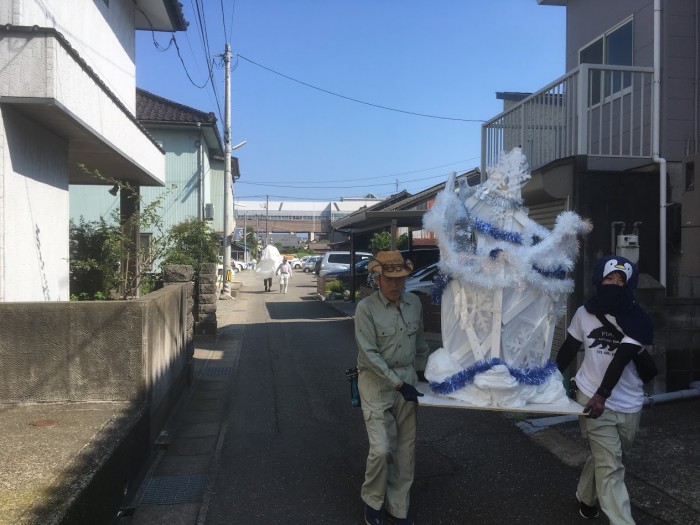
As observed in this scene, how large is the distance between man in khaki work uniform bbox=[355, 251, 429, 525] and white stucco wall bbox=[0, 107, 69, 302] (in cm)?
393

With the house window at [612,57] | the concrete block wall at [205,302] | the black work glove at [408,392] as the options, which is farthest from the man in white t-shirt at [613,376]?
the concrete block wall at [205,302]

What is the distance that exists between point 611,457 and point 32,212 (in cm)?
620

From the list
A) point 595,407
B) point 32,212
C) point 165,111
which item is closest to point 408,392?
point 595,407

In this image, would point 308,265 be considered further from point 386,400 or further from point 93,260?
point 386,400

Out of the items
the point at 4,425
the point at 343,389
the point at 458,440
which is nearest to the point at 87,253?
the point at 343,389

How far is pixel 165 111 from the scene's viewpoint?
72.4 feet

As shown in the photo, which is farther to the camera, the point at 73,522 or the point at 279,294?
the point at 279,294

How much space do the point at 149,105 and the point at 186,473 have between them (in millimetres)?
19611

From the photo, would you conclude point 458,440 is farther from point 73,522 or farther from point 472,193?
point 73,522

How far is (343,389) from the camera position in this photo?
26.5 ft

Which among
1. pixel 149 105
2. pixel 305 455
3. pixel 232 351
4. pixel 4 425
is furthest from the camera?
pixel 149 105

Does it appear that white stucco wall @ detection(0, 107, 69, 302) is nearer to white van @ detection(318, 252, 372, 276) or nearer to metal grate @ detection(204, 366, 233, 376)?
metal grate @ detection(204, 366, 233, 376)

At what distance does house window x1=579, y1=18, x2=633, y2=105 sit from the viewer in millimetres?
8680

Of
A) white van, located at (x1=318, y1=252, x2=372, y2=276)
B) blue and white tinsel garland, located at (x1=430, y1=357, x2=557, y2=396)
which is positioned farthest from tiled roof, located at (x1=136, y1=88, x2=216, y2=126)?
blue and white tinsel garland, located at (x1=430, y1=357, x2=557, y2=396)
